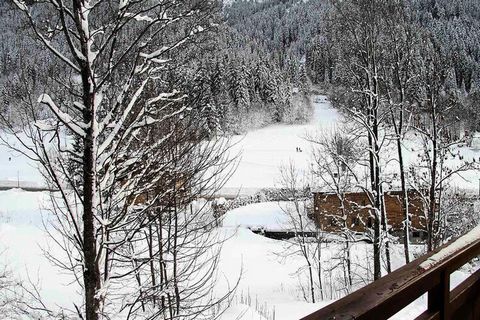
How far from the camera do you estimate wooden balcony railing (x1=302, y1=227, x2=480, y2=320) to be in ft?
3.61

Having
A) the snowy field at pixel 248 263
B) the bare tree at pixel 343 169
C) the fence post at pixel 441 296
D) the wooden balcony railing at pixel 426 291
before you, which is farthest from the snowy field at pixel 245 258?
the fence post at pixel 441 296

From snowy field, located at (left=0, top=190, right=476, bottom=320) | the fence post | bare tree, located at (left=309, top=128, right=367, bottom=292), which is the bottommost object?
snowy field, located at (left=0, top=190, right=476, bottom=320)

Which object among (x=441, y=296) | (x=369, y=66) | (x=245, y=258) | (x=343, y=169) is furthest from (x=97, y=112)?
(x=245, y=258)

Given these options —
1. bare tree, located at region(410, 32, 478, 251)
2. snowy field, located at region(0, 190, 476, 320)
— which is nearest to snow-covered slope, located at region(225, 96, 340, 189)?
snowy field, located at region(0, 190, 476, 320)

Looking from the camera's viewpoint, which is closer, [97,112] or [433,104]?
[97,112]

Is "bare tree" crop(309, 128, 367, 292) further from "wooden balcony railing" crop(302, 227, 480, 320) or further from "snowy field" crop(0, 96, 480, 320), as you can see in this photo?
"wooden balcony railing" crop(302, 227, 480, 320)

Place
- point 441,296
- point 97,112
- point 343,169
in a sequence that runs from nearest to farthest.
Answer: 1. point 441,296
2. point 97,112
3. point 343,169

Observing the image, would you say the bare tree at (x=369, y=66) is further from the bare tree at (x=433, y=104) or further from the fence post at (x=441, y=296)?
the fence post at (x=441, y=296)

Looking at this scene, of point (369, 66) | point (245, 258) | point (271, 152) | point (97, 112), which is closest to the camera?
point (97, 112)

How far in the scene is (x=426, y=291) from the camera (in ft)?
5.07

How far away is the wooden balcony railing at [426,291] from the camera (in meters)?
1.10

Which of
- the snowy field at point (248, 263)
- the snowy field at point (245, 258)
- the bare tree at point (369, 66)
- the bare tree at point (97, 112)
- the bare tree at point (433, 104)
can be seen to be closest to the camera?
the bare tree at point (97, 112)

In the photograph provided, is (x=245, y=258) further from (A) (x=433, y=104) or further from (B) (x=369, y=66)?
(B) (x=369, y=66)

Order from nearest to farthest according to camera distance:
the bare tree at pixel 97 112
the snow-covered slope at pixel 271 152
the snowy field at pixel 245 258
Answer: the bare tree at pixel 97 112, the snowy field at pixel 245 258, the snow-covered slope at pixel 271 152
